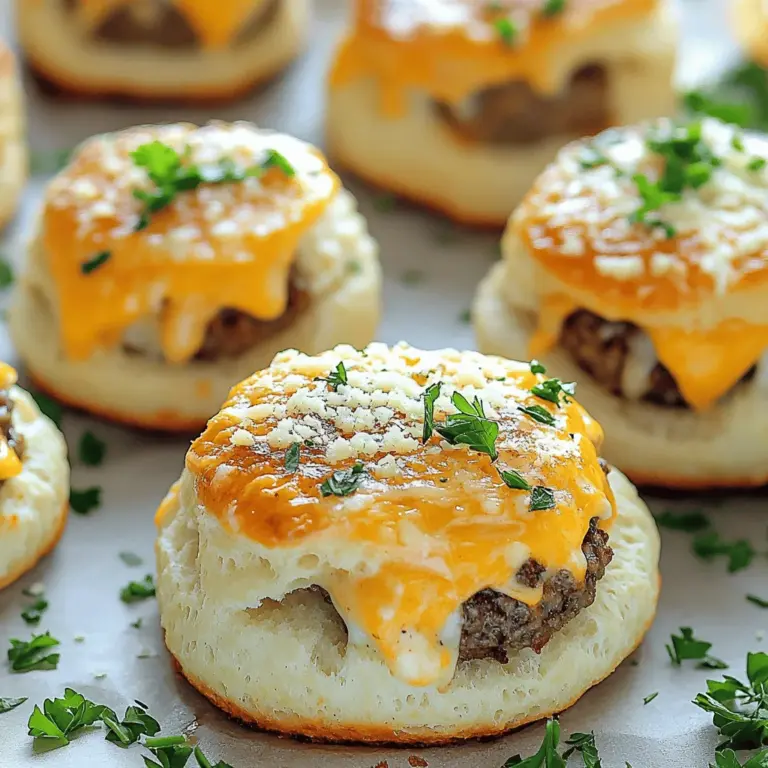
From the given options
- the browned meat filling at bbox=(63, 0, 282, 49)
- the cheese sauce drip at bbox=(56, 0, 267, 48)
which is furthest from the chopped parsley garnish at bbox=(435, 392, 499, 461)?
the browned meat filling at bbox=(63, 0, 282, 49)

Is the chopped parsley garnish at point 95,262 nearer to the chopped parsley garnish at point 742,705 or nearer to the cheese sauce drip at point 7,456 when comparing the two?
the cheese sauce drip at point 7,456

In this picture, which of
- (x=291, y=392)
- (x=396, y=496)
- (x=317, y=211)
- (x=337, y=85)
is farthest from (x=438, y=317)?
(x=396, y=496)

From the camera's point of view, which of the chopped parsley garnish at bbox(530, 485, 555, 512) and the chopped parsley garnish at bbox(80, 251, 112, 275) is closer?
the chopped parsley garnish at bbox(530, 485, 555, 512)

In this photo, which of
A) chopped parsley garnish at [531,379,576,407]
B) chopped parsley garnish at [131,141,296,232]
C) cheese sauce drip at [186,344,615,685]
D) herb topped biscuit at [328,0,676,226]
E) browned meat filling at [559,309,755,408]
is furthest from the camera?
herb topped biscuit at [328,0,676,226]

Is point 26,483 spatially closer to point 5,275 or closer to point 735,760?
point 5,275

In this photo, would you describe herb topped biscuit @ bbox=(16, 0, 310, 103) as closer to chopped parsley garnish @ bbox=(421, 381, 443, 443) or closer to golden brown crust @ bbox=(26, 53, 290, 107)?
golden brown crust @ bbox=(26, 53, 290, 107)

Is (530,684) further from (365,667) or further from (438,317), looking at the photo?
(438,317)
